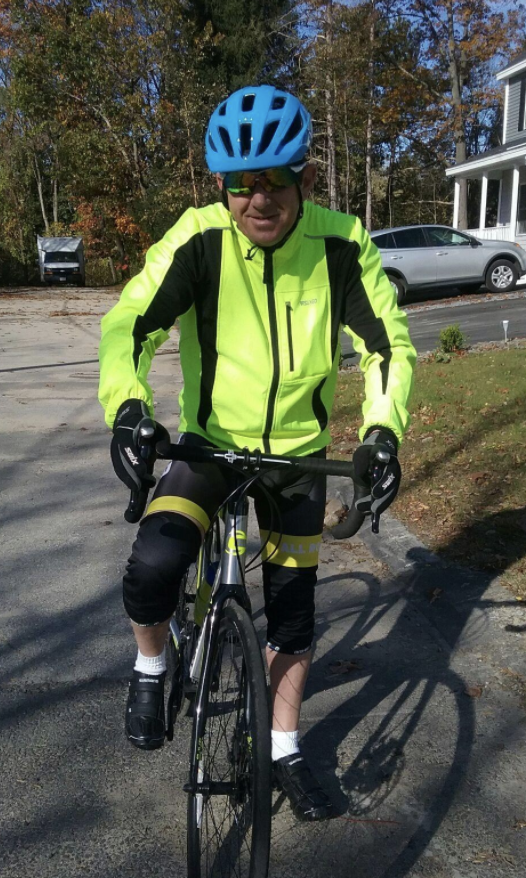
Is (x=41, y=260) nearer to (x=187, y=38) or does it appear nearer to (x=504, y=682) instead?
(x=187, y=38)

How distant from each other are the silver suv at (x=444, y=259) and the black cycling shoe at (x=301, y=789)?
1667 centimetres

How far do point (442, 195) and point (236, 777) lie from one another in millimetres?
50811

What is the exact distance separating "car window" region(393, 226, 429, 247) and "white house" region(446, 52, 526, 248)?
8.95m

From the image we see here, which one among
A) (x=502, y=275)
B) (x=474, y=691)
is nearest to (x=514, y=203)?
(x=502, y=275)

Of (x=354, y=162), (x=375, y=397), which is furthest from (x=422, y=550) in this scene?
(x=354, y=162)

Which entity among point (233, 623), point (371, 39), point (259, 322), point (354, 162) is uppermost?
point (371, 39)

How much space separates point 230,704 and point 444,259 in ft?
58.9

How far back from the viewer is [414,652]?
3.92 meters

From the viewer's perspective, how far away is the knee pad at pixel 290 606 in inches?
111

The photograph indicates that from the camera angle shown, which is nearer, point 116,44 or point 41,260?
point 116,44

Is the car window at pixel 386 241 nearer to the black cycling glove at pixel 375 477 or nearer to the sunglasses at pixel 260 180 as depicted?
the sunglasses at pixel 260 180

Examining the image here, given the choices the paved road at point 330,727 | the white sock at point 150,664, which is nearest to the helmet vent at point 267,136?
the white sock at point 150,664

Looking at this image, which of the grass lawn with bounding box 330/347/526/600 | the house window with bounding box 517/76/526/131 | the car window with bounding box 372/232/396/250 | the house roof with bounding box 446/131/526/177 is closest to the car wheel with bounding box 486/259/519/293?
the car window with bounding box 372/232/396/250

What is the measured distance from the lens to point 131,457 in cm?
225
